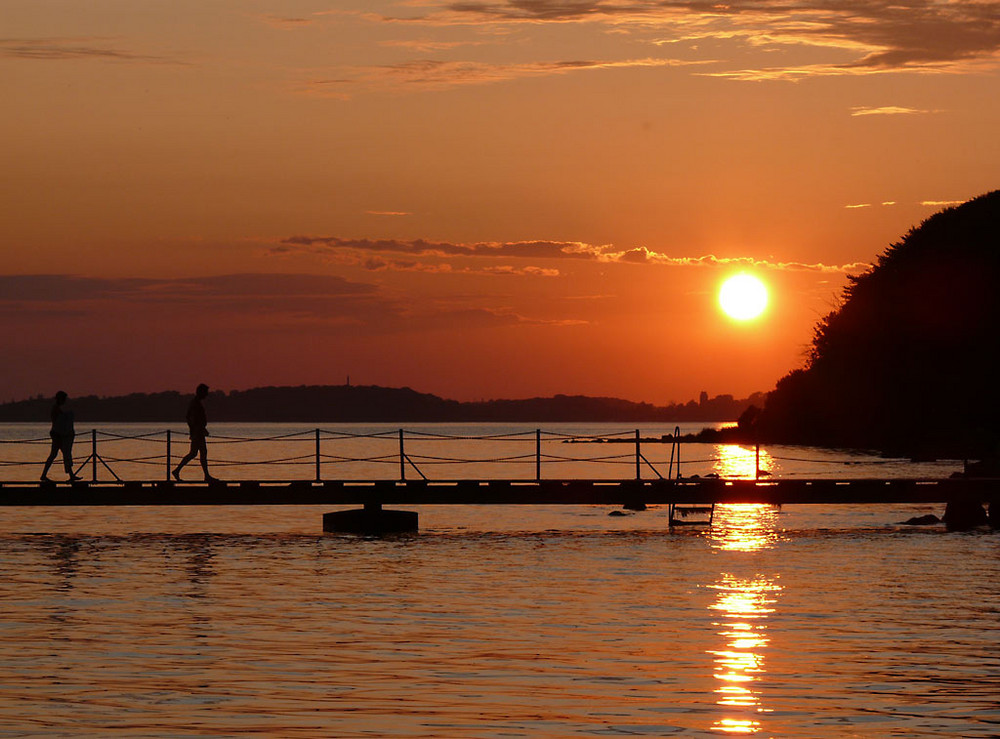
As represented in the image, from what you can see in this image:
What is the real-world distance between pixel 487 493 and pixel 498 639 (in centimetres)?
1868

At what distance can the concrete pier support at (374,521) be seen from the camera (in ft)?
135

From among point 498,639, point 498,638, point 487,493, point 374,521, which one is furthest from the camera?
point 374,521

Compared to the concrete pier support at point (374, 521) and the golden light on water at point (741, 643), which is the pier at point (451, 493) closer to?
the concrete pier support at point (374, 521)

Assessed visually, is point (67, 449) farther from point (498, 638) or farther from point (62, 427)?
point (498, 638)

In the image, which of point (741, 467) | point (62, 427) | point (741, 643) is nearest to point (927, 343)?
point (741, 467)

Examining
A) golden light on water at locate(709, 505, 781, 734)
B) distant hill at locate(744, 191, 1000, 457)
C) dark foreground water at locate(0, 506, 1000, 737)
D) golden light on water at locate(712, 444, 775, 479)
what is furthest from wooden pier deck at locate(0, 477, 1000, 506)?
distant hill at locate(744, 191, 1000, 457)

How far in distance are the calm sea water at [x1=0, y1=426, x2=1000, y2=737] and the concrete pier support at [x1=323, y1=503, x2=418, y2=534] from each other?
3.60 ft

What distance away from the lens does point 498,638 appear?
21.2 m

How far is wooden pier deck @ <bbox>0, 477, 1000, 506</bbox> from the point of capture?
38562mm

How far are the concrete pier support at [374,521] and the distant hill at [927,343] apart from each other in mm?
38856

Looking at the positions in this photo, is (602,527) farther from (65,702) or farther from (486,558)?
(65,702)

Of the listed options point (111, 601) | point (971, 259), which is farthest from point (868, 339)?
point (111, 601)

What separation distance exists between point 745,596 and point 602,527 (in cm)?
2360

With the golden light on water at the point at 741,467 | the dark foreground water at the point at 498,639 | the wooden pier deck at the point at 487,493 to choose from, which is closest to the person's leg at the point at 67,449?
the dark foreground water at the point at 498,639
